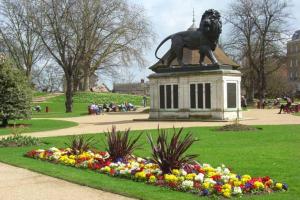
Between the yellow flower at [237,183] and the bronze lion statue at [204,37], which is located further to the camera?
the bronze lion statue at [204,37]

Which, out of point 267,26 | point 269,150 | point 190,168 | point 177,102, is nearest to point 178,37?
point 177,102

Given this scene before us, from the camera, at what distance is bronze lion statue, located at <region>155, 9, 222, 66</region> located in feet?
101

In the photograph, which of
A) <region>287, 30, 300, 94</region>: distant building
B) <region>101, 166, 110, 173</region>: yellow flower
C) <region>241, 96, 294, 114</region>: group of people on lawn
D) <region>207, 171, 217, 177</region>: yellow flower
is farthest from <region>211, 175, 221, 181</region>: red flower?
<region>287, 30, 300, 94</region>: distant building

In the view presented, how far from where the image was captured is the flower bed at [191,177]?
848cm

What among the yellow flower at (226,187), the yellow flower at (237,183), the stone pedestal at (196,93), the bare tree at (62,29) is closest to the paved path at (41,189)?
the yellow flower at (226,187)

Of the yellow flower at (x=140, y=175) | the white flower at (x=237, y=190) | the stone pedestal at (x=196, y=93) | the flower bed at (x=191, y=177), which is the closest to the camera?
the white flower at (x=237, y=190)

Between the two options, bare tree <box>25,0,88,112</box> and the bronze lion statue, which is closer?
the bronze lion statue

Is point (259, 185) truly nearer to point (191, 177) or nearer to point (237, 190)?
point (237, 190)

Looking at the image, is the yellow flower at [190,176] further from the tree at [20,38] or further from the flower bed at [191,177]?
the tree at [20,38]

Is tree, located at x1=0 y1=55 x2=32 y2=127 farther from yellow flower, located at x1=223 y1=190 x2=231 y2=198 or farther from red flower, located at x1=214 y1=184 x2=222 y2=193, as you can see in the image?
yellow flower, located at x1=223 y1=190 x2=231 y2=198

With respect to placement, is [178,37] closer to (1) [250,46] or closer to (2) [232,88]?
(2) [232,88]

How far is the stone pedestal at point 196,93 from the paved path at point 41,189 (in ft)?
68.0

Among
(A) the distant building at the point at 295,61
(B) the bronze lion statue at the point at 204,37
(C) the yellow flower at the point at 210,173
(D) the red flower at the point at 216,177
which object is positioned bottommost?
(D) the red flower at the point at 216,177

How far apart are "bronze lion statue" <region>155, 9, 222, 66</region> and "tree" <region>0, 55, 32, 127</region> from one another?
973 centimetres
